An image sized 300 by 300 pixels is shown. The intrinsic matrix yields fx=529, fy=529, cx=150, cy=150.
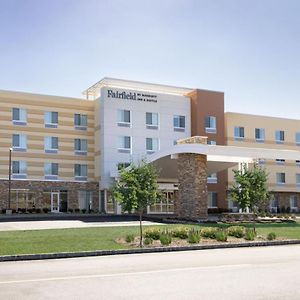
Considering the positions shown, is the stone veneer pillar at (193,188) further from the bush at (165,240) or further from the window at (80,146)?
the window at (80,146)

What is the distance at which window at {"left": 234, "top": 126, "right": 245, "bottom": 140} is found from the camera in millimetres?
56719

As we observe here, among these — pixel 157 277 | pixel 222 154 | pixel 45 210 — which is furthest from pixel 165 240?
pixel 45 210

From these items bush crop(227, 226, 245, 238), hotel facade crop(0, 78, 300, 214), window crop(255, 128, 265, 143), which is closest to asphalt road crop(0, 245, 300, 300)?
bush crop(227, 226, 245, 238)

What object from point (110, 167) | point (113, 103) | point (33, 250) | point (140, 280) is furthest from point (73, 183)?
point (140, 280)

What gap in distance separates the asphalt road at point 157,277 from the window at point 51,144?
3547cm

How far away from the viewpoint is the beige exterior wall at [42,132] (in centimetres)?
4784

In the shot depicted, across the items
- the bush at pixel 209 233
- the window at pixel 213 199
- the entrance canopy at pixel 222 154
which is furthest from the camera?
the window at pixel 213 199

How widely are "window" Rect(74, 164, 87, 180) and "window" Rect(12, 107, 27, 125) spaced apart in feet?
21.5

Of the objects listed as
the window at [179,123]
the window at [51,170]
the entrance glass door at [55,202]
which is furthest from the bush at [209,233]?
the window at [179,123]

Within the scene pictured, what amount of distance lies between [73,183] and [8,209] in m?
6.91

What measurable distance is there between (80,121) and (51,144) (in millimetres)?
3622

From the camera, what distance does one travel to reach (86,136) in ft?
169

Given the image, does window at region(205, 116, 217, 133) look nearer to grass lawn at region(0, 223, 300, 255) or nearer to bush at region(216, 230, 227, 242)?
grass lawn at region(0, 223, 300, 255)

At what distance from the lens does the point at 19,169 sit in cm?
4838
